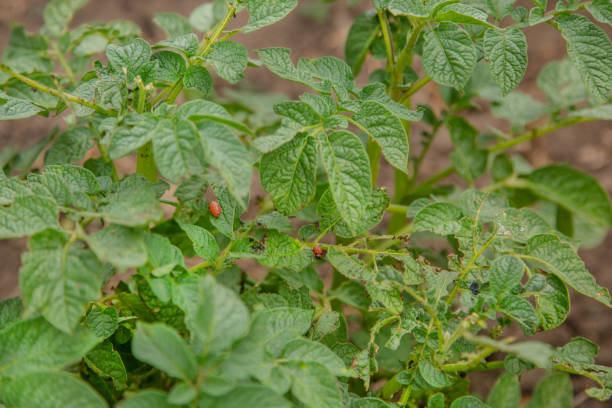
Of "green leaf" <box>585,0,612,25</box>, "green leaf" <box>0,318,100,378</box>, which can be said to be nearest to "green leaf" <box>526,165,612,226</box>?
"green leaf" <box>585,0,612,25</box>

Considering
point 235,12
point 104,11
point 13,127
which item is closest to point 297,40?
point 104,11

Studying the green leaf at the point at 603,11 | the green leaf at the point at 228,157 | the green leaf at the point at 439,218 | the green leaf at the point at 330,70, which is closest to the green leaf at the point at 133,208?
the green leaf at the point at 228,157

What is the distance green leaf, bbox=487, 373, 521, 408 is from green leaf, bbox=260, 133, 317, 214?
0.78 meters

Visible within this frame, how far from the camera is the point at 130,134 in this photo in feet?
2.94

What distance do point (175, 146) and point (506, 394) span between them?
1066 millimetres

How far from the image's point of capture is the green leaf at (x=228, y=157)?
854mm

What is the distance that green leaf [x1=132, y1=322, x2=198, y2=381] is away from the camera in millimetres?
730

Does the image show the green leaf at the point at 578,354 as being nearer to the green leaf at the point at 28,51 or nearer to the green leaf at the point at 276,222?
the green leaf at the point at 276,222

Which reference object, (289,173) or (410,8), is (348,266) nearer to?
(289,173)

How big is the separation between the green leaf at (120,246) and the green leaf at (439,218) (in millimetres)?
579

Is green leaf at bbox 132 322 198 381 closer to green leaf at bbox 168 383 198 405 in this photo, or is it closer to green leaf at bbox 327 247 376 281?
green leaf at bbox 168 383 198 405

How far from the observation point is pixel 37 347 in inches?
34.1

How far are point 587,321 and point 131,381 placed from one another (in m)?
1.68

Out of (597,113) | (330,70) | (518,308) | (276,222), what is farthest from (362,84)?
(518,308)
